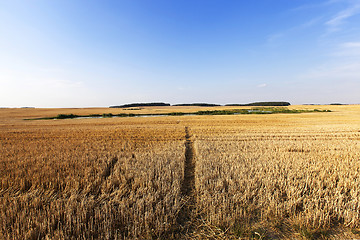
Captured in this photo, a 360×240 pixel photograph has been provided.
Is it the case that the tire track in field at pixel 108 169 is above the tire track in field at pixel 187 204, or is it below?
above

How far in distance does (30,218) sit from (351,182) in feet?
30.2

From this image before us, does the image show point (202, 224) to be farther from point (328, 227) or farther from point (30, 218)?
point (30, 218)

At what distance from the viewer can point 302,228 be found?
3451 millimetres

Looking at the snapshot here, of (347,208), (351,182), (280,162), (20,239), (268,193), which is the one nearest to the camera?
(20,239)

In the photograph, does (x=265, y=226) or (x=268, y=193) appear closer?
(x=265, y=226)

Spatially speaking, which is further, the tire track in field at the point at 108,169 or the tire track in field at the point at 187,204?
the tire track in field at the point at 108,169

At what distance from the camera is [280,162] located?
24.9ft

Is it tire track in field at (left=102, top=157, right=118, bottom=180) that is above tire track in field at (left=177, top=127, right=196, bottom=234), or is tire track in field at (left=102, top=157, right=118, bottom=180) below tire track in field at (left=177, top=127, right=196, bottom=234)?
above

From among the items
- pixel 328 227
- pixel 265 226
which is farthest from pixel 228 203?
pixel 328 227

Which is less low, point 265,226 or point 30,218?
point 30,218

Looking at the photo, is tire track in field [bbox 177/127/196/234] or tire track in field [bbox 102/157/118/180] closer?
tire track in field [bbox 177/127/196/234]

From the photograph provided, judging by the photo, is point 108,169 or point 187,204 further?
point 108,169

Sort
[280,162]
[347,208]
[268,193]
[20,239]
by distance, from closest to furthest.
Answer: [20,239], [347,208], [268,193], [280,162]

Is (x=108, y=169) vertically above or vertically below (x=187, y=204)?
above
